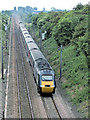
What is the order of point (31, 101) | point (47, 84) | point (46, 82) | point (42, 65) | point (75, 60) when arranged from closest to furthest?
1. point (31, 101)
2. point (47, 84)
3. point (46, 82)
4. point (42, 65)
5. point (75, 60)

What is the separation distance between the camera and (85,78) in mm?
25719

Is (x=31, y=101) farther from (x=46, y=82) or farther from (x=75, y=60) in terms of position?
(x=75, y=60)

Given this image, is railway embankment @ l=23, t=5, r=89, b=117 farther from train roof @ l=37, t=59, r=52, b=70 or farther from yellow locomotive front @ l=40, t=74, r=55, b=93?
train roof @ l=37, t=59, r=52, b=70

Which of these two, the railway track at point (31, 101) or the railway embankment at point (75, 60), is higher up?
the railway embankment at point (75, 60)

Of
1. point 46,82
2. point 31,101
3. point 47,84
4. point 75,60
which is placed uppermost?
point 75,60

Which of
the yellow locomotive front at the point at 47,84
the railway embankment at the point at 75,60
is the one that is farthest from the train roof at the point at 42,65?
the railway embankment at the point at 75,60

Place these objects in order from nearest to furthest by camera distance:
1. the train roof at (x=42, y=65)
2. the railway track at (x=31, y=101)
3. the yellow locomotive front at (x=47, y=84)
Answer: the railway track at (x=31, y=101) → the yellow locomotive front at (x=47, y=84) → the train roof at (x=42, y=65)

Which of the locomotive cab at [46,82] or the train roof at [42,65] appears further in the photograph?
the train roof at [42,65]

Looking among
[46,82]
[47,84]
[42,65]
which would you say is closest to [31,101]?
[47,84]

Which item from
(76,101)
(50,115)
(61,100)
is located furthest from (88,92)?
(50,115)

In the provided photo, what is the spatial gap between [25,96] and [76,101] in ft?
22.5

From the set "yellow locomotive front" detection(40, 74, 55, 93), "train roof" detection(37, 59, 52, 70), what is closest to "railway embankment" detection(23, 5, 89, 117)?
"yellow locomotive front" detection(40, 74, 55, 93)

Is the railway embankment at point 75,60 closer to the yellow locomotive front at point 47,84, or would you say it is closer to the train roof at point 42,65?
the yellow locomotive front at point 47,84

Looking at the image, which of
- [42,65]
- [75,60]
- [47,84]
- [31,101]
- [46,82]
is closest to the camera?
[31,101]
